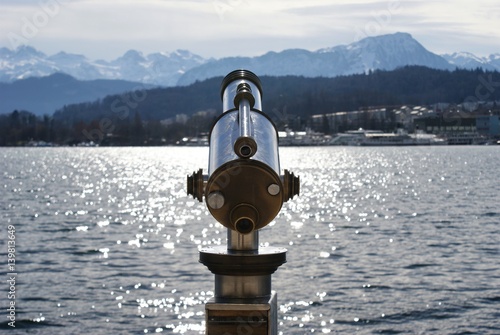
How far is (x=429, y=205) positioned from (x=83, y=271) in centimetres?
3241

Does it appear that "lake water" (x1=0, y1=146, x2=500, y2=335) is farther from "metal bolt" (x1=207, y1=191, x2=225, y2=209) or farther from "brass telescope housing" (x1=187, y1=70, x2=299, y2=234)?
"metal bolt" (x1=207, y1=191, x2=225, y2=209)

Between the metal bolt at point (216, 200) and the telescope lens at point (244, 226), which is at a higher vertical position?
the metal bolt at point (216, 200)

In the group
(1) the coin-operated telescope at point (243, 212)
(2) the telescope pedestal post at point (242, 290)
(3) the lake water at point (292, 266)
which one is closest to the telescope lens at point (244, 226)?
(1) the coin-operated telescope at point (243, 212)

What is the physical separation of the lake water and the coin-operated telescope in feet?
49.8

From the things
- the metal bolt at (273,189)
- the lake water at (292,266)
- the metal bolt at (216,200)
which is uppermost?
the metal bolt at (273,189)

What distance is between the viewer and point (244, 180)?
14.3 ft

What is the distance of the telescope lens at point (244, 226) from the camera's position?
14.5 ft

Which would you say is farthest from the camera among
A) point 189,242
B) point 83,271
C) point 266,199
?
point 189,242

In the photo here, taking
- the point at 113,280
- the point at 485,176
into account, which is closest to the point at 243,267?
the point at 113,280

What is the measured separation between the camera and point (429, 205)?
186ft

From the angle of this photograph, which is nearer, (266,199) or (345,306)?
(266,199)

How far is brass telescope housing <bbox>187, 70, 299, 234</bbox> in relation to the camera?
14.3 ft

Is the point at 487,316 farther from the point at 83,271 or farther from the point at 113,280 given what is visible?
the point at 83,271

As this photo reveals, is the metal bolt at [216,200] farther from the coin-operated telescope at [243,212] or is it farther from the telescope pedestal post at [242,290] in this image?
the telescope pedestal post at [242,290]
